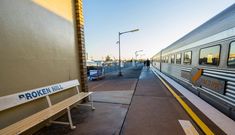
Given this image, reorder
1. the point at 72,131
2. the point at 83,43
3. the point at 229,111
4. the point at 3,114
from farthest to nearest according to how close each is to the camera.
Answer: the point at 83,43
the point at 229,111
the point at 72,131
the point at 3,114

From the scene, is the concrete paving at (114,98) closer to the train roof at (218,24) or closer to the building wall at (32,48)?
the building wall at (32,48)

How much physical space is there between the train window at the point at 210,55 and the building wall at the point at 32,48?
15.4 feet

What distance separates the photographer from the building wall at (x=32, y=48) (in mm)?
2121

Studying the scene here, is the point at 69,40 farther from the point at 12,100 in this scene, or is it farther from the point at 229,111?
the point at 229,111

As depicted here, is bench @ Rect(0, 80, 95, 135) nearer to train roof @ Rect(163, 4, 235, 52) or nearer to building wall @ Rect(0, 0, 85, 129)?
building wall @ Rect(0, 0, 85, 129)

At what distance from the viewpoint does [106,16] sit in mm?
13891

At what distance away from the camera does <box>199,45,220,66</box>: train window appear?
12.5 ft

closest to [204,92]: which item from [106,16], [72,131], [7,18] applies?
[72,131]

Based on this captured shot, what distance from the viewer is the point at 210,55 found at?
4.18 m

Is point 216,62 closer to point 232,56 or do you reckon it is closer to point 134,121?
point 232,56

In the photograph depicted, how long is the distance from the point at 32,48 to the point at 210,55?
534cm

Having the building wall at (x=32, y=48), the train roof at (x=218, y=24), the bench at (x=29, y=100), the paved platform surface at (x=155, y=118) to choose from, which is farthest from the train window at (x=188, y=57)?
the bench at (x=29, y=100)

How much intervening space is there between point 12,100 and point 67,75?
1.60 metres

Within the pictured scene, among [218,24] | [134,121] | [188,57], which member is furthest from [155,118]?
[188,57]
